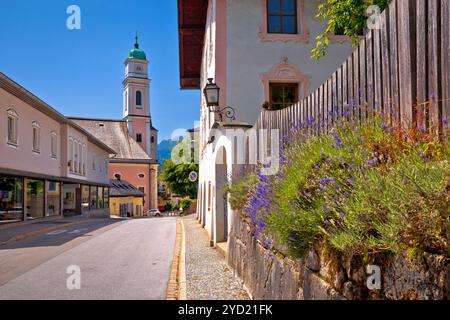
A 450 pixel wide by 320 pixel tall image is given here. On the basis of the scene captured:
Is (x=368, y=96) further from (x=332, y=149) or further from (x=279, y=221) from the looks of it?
(x=279, y=221)

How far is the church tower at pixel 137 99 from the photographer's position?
69.6 meters

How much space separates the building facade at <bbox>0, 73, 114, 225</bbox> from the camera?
66.0ft

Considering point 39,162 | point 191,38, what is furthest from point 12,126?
point 191,38

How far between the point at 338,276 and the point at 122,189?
5188 centimetres

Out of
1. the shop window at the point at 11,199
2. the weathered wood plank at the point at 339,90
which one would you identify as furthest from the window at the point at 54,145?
the weathered wood plank at the point at 339,90

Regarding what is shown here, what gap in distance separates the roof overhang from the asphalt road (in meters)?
8.72

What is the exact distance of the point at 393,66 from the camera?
372 cm

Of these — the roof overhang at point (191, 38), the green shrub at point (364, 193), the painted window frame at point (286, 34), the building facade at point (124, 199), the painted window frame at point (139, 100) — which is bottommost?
the building facade at point (124, 199)

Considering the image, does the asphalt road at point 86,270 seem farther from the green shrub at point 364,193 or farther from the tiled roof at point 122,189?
the tiled roof at point 122,189

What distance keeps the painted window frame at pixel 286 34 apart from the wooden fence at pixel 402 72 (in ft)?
29.2

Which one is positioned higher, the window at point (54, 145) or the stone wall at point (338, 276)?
the window at point (54, 145)
